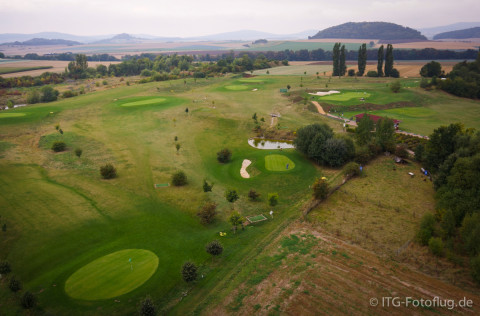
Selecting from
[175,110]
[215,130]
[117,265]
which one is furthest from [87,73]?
[117,265]

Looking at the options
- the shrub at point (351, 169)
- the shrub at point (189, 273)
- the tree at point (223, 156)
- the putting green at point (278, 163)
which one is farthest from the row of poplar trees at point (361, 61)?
the shrub at point (189, 273)

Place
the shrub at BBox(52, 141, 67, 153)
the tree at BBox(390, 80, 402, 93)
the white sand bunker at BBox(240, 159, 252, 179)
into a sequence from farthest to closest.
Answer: the tree at BBox(390, 80, 402, 93) < the shrub at BBox(52, 141, 67, 153) < the white sand bunker at BBox(240, 159, 252, 179)

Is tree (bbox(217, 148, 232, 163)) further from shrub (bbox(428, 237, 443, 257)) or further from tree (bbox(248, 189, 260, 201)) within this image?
shrub (bbox(428, 237, 443, 257))

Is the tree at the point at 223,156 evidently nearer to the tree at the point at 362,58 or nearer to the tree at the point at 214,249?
the tree at the point at 214,249

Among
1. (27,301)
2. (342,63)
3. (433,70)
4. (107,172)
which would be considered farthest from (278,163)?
(433,70)

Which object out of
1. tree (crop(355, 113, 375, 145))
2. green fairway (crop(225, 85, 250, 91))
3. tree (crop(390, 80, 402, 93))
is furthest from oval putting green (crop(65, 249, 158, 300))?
green fairway (crop(225, 85, 250, 91))

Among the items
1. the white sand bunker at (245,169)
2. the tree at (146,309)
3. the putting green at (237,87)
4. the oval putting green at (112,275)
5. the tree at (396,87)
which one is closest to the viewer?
the tree at (146,309)

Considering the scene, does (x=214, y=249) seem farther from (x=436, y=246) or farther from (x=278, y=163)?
(x=278, y=163)
